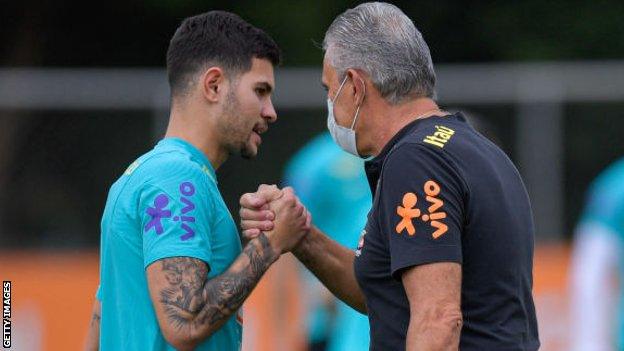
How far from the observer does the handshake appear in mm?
4512

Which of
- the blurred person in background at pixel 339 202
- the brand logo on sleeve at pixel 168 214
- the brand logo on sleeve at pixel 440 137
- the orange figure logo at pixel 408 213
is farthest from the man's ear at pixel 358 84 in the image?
the blurred person in background at pixel 339 202

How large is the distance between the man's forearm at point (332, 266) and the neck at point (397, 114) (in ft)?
2.45

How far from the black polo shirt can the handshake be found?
43 cm

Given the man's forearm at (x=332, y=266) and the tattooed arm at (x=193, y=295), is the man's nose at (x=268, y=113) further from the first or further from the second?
the tattooed arm at (x=193, y=295)

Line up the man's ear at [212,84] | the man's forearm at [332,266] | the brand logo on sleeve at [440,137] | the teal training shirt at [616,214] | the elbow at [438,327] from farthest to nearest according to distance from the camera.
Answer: the teal training shirt at [616,214]
the man's forearm at [332,266]
the man's ear at [212,84]
the brand logo on sleeve at [440,137]
the elbow at [438,327]

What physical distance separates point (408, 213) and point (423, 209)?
5cm

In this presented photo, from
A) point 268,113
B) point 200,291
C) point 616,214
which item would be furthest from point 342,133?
point 616,214

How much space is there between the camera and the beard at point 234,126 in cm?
459

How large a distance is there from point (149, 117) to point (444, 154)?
7422mm

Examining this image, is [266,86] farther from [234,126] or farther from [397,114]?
[397,114]

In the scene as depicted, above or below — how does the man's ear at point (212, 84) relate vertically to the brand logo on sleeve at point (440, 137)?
above

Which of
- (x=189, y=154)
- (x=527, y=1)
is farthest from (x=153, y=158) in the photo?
(x=527, y=1)

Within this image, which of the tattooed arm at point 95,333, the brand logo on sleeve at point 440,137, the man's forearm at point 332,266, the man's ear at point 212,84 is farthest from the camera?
the man's forearm at point 332,266

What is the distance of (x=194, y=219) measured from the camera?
4254mm
